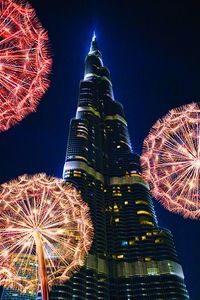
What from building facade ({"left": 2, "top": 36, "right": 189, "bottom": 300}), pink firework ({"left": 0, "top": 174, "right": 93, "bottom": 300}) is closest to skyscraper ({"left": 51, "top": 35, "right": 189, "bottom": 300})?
building facade ({"left": 2, "top": 36, "right": 189, "bottom": 300})

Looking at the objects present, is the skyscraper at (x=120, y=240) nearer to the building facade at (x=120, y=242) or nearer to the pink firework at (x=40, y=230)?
the building facade at (x=120, y=242)

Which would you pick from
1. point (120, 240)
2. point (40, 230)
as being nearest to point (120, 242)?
point (120, 240)

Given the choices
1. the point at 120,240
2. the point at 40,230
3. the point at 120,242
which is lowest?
the point at 40,230

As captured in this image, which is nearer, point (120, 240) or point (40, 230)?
point (40, 230)

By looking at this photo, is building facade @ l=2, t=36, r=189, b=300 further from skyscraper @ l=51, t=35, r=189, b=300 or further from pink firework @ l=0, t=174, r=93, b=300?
pink firework @ l=0, t=174, r=93, b=300

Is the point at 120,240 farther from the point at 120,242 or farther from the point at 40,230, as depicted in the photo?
the point at 40,230

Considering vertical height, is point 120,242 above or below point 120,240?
below

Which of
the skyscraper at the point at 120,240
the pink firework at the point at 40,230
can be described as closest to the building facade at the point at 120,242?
the skyscraper at the point at 120,240
